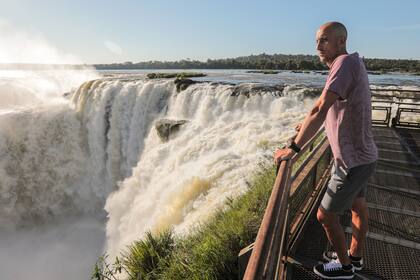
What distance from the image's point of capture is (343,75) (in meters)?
2.33

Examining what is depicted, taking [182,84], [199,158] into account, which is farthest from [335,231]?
[182,84]

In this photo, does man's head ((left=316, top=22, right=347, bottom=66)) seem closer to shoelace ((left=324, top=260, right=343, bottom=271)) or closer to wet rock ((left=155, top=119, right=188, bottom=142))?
shoelace ((left=324, top=260, right=343, bottom=271))

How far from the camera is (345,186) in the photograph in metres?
2.71

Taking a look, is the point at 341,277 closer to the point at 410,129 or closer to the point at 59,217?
the point at 410,129

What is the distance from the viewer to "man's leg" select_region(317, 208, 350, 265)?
2855mm

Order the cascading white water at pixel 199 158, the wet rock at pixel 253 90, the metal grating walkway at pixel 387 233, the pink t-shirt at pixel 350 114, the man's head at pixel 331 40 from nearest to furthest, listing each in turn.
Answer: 1. the pink t-shirt at pixel 350 114
2. the man's head at pixel 331 40
3. the metal grating walkway at pixel 387 233
4. the cascading white water at pixel 199 158
5. the wet rock at pixel 253 90

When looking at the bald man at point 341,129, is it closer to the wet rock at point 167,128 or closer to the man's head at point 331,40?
the man's head at point 331,40

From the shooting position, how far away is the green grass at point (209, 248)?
4106 millimetres

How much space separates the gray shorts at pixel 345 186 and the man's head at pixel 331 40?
90 cm

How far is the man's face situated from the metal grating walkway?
2.01m

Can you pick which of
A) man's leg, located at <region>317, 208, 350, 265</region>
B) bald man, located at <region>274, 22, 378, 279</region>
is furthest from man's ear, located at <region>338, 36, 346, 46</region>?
man's leg, located at <region>317, 208, 350, 265</region>

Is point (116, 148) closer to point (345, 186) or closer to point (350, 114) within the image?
point (345, 186)

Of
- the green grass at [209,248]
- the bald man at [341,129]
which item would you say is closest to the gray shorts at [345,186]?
the bald man at [341,129]

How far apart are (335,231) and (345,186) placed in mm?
456
